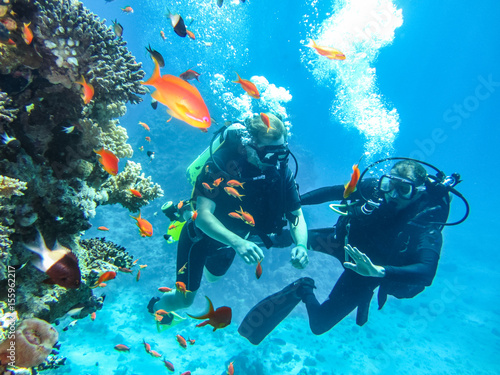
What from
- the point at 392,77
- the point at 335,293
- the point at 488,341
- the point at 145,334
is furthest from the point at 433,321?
the point at 392,77

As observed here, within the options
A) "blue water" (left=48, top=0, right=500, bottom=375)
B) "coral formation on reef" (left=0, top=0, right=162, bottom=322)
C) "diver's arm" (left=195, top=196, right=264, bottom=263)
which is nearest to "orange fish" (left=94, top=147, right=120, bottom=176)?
"coral formation on reef" (left=0, top=0, right=162, bottom=322)

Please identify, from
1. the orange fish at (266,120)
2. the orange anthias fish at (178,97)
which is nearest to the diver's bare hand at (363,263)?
the orange fish at (266,120)

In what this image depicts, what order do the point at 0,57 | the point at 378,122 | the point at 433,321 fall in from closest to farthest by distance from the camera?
the point at 0,57 < the point at 433,321 < the point at 378,122

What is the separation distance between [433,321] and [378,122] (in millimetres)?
27821

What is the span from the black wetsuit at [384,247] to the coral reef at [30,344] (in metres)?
4.54

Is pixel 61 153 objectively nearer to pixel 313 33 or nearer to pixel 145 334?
pixel 145 334

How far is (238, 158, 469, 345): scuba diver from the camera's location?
439 cm

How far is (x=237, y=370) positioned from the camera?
30.9 ft

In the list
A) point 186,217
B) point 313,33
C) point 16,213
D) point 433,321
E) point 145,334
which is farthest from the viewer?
point 313,33

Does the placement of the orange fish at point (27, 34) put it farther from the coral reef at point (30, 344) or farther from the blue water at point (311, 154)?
the blue water at point (311, 154)

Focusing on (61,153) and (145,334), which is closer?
(61,153)

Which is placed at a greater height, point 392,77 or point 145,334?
point 392,77

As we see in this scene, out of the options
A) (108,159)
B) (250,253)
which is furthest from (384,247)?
(108,159)

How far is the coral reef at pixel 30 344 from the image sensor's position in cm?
165
